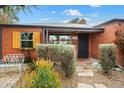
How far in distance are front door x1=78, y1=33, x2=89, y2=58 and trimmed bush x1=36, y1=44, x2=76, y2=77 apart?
7.01m

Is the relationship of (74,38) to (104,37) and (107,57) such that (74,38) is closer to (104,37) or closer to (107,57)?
(104,37)

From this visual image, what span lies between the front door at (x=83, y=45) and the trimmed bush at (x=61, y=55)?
23.0ft

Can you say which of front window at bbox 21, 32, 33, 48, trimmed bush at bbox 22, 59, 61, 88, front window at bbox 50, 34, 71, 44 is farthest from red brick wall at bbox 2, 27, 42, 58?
trimmed bush at bbox 22, 59, 61, 88

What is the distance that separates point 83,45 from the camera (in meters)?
15.5

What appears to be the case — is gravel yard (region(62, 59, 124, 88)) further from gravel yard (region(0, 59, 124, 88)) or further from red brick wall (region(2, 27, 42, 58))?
red brick wall (region(2, 27, 42, 58))

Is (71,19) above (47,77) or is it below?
above

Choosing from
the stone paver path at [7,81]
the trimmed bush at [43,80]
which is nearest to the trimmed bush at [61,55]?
the stone paver path at [7,81]

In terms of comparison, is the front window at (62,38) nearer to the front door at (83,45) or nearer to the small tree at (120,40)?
the front door at (83,45)

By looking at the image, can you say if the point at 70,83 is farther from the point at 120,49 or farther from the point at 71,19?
the point at 71,19

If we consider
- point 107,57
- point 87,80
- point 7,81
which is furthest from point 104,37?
point 7,81

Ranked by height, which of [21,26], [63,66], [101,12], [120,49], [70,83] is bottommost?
[70,83]

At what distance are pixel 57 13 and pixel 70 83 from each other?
2271 cm

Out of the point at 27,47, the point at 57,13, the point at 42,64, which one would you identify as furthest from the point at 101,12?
the point at 42,64

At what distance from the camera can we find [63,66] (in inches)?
316
